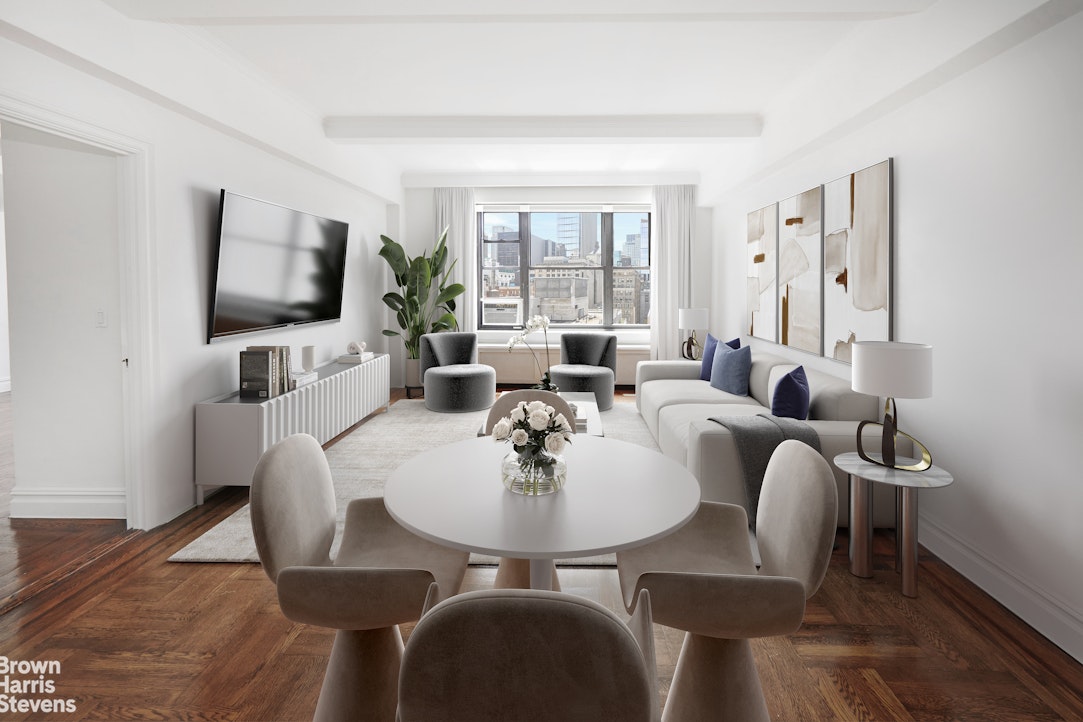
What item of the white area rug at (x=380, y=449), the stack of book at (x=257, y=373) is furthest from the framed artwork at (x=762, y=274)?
the stack of book at (x=257, y=373)

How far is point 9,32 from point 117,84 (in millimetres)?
626

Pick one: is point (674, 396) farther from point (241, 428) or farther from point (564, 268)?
point (564, 268)

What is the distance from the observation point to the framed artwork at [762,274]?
17.3 feet

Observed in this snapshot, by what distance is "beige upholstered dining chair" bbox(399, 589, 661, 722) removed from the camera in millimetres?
899

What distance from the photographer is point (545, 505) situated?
169 centimetres

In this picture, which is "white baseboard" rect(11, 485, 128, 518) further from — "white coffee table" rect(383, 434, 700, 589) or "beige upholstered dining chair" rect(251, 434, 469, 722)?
"white coffee table" rect(383, 434, 700, 589)

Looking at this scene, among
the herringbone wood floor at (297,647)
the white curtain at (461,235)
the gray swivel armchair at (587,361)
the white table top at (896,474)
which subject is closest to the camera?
the herringbone wood floor at (297,647)

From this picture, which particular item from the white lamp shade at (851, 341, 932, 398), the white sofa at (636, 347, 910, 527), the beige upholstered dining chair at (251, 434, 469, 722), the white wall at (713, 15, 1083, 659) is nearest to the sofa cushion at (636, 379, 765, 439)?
the white sofa at (636, 347, 910, 527)

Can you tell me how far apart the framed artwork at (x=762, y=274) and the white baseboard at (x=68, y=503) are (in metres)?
4.83

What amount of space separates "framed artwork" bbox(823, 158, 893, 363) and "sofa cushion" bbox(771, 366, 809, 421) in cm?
52

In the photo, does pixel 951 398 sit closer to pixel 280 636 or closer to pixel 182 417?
pixel 280 636

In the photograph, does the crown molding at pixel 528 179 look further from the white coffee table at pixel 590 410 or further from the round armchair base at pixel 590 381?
the white coffee table at pixel 590 410

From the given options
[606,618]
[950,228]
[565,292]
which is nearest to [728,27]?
[950,228]

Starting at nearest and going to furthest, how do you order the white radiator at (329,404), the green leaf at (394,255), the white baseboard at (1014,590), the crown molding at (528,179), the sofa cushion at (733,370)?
the white baseboard at (1014,590) → the white radiator at (329,404) → the sofa cushion at (733,370) → the green leaf at (394,255) → the crown molding at (528,179)
